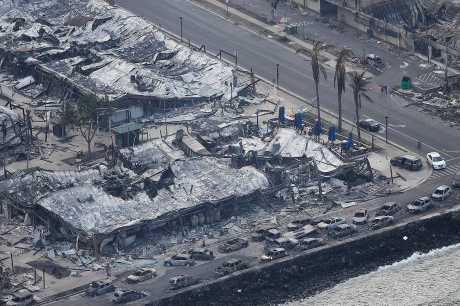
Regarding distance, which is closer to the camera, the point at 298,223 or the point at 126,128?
the point at 298,223

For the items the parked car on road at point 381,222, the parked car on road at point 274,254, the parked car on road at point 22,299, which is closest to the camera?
the parked car on road at point 22,299

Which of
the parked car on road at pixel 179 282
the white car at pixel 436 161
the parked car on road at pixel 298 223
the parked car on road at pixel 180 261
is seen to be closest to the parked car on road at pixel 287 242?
the parked car on road at pixel 298 223

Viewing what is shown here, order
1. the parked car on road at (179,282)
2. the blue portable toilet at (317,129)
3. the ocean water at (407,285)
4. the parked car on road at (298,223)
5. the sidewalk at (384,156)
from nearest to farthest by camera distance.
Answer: the parked car on road at (179,282) < the ocean water at (407,285) < the parked car on road at (298,223) < the sidewalk at (384,156) < the blue portable toilet at (317,129)

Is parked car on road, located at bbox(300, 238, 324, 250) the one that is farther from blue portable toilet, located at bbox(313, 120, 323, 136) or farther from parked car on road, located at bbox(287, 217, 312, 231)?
blue portable toilet, located at bbox(313, 120, 323, 136)

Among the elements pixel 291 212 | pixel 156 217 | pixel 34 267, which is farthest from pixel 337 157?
pixel 34 267

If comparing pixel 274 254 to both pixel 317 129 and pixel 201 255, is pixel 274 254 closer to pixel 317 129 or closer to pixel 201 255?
pixel 201 255

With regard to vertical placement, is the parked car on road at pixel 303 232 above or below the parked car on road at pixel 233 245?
above

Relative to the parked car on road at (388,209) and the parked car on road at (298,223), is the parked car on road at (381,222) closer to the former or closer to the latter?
the parked car on road at (388,209)

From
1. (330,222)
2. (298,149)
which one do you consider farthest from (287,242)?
(298,149)
